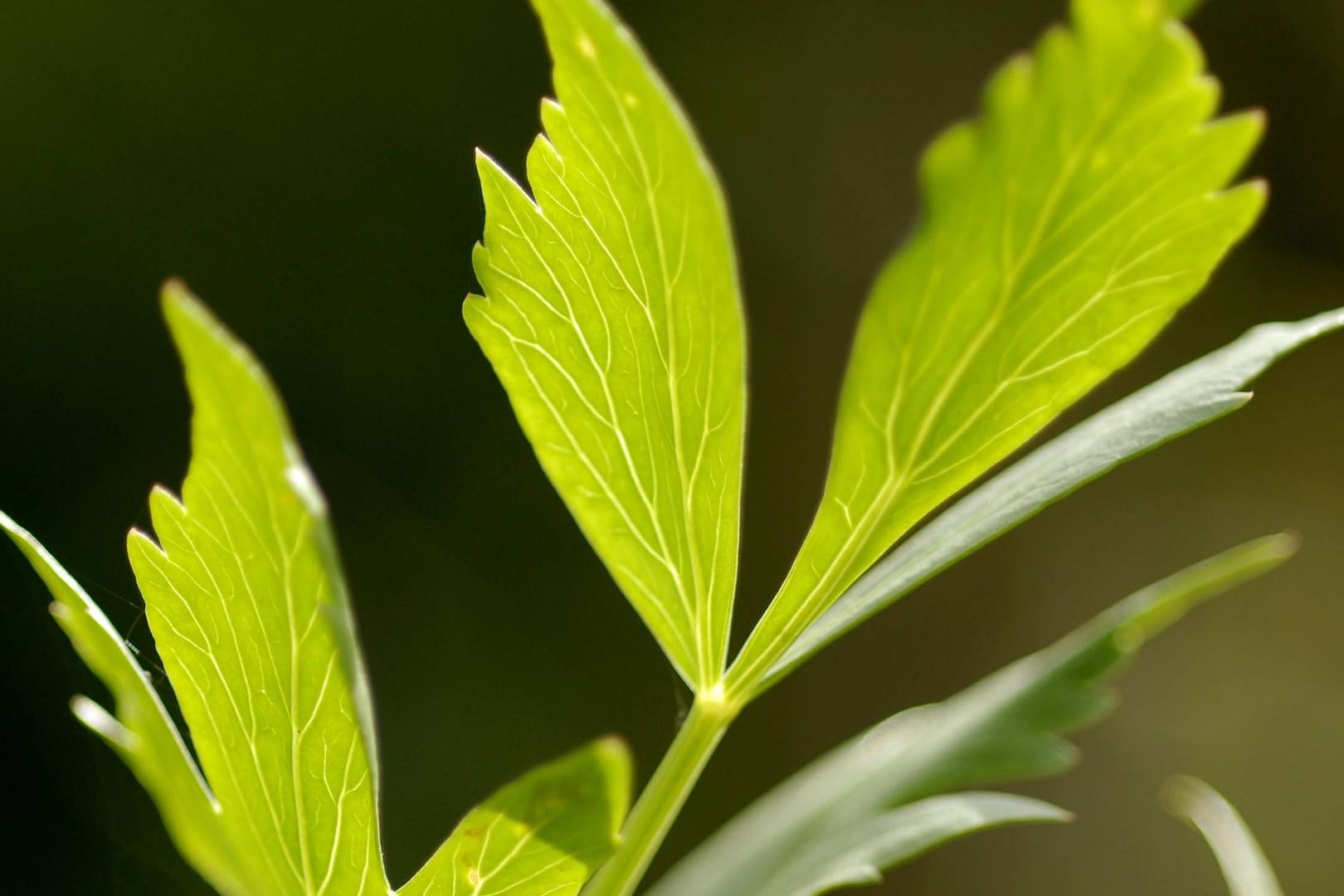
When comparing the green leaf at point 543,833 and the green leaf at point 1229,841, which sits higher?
the green leaf at point 543,833

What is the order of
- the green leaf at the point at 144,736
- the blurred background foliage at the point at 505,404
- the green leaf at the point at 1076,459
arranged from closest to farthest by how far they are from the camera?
1. the green leaf at the point at 144,736
2. the green leaf at the point at 1076,459
3. the blurred background foliage at the point at 505,404

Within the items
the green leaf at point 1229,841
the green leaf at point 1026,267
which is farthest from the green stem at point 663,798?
the green leaf at point 1229,841

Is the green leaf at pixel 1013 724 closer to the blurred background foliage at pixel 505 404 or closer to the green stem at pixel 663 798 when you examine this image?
the green stem at pixel 663 798

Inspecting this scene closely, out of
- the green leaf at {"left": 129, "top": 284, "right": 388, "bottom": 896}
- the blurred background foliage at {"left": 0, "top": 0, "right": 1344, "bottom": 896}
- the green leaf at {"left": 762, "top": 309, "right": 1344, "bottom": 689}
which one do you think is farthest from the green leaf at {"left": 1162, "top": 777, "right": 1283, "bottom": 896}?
the blurred background foliage at {"left": 0, "top": 0, "right": 1344, "bottom": 896}

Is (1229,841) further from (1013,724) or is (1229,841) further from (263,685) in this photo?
(263,685)

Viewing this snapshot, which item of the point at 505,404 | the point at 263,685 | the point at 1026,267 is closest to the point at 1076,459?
the point at 1026,267

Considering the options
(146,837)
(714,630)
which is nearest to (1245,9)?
(146,837)

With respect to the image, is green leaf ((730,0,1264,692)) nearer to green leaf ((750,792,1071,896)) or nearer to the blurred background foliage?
green leaf ((750,792,1071,896))
